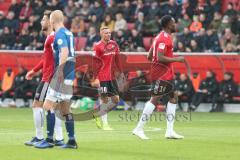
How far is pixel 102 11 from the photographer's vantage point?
30.9m

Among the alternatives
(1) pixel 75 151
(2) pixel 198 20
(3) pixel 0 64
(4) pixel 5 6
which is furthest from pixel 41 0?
(1) pixel 75 151

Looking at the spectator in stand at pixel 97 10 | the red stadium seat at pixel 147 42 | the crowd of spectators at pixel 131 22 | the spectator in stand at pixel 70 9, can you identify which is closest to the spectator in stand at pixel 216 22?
the crowd of spectators at pixel 131 22

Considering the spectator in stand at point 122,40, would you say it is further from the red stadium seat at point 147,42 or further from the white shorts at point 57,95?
the white shorts at point 57,95

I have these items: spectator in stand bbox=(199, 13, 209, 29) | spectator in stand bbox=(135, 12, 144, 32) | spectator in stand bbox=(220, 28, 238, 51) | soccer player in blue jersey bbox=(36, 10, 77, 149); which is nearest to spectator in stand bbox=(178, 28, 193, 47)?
spectator in stand bbox=(199, 13, 209, 29)

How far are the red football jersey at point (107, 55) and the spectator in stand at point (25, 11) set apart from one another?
47.3 feet

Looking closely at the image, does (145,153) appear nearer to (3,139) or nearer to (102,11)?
(3,139)

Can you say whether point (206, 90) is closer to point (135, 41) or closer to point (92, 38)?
point (135, 41)

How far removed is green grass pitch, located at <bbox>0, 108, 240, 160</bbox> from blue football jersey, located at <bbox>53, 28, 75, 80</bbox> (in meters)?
1.42

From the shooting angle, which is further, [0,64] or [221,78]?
[0,64]

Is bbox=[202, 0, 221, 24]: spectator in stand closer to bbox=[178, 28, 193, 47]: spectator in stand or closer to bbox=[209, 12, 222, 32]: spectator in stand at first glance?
bbox=[209, 12, 222, 32]: spectator in stand

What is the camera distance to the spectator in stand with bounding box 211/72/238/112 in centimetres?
2531

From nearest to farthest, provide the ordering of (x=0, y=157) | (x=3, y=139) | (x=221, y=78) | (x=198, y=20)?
(x=0, y=157) < (x=3, y=139) < (x=221, y=78) < (x=198, y=20)

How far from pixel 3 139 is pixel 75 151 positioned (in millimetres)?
2587

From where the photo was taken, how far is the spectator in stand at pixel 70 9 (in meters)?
31.7
